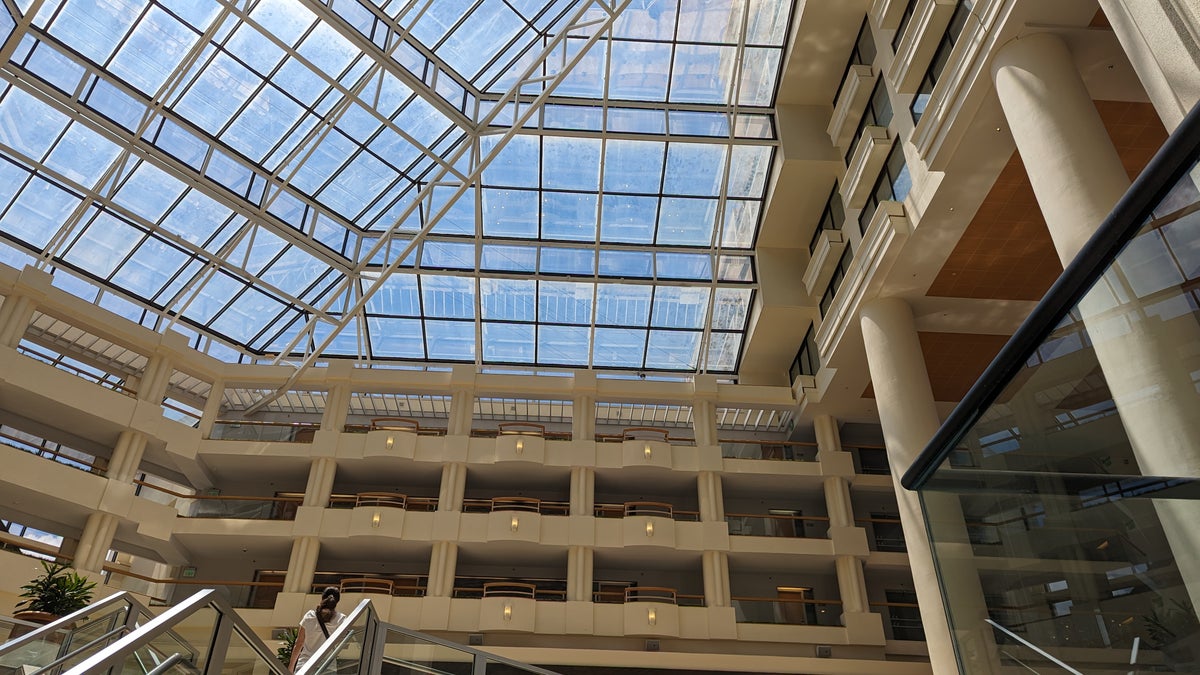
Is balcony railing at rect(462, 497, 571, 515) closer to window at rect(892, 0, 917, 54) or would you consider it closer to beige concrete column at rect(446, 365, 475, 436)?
beige concrete column at rect(446, 365, 475, 436)

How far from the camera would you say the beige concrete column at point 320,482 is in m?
26.3

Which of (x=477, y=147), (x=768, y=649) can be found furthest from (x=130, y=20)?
(x=768, y=649)

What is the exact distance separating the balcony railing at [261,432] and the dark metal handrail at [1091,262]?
87.2ft

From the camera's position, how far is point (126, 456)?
25.1 meters

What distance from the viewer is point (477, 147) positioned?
85.6ft

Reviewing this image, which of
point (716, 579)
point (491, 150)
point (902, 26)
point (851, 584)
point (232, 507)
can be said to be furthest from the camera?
point (491, 150)

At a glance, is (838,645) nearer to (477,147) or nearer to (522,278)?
(522,278)

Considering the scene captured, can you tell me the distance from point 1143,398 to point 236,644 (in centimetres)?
547

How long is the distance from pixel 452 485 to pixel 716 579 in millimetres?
8851

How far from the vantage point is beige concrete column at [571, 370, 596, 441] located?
29.0 metres

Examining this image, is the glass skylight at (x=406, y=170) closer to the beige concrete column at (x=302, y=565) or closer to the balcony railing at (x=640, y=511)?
the beige concrete column at (x=302, y=565)

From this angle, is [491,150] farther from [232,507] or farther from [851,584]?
[851,584]

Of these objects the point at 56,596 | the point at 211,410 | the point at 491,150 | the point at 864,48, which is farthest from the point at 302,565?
the point at 864,48

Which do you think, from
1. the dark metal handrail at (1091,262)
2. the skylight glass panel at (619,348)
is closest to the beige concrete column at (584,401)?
the skylight glass panel at (619,348)
